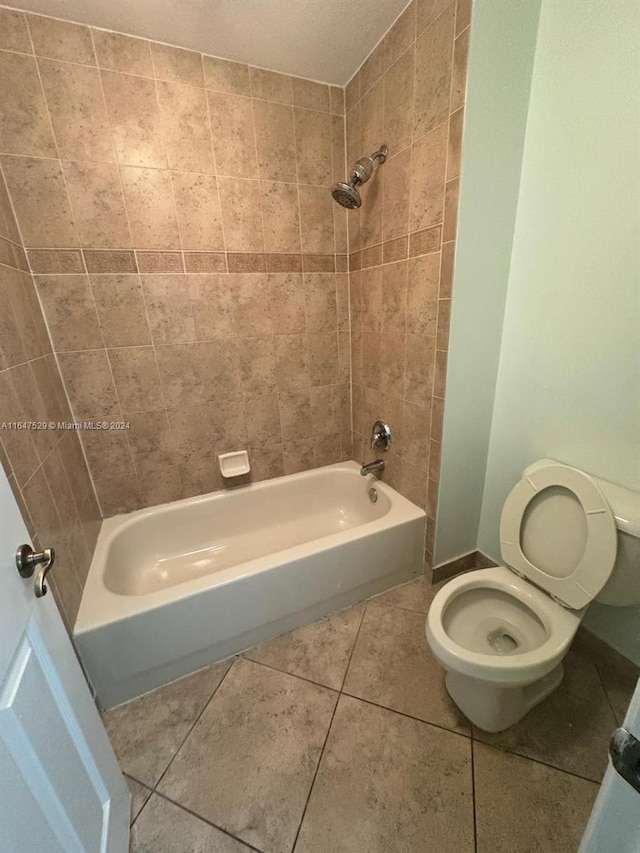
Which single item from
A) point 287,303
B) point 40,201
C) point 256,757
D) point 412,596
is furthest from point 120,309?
point 412,596

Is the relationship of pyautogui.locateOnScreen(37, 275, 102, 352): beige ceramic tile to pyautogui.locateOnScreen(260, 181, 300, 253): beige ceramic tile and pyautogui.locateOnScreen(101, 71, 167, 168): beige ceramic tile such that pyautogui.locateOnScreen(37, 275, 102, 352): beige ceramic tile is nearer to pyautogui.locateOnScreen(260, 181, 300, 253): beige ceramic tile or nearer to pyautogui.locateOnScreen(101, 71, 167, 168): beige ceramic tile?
pyautogui.locateOnScreen(101, 71, 167, 168): beige ceramic tile

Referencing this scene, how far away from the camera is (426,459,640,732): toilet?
944 millimetres

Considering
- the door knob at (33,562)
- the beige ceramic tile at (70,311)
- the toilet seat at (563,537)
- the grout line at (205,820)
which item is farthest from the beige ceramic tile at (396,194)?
the grout line at (205,820)

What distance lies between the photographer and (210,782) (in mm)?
1001

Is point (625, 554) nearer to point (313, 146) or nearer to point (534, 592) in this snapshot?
point (534, 592)

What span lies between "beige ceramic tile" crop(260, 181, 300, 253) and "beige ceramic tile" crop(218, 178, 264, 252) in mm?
35

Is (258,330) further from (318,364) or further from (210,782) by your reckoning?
(210,782)

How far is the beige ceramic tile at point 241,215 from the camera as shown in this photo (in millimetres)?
1550

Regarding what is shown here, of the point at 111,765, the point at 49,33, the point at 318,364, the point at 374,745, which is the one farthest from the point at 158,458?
the point at 49,33

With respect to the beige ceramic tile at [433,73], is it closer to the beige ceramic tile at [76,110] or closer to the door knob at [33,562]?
the beige ceramic tile at [76,110]

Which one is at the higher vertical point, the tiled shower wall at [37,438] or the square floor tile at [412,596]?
the tiled shower wall at [37,438]

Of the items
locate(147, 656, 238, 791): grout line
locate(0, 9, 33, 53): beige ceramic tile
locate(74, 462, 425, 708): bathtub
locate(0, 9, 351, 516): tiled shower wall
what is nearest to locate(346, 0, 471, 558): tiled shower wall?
locate(0, 9, 351, 516): tiled shower wall

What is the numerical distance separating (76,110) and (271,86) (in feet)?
2.69

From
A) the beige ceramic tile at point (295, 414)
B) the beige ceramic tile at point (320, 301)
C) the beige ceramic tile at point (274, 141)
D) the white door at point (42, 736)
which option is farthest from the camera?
the beige ceramic tile at point (295, 414)
